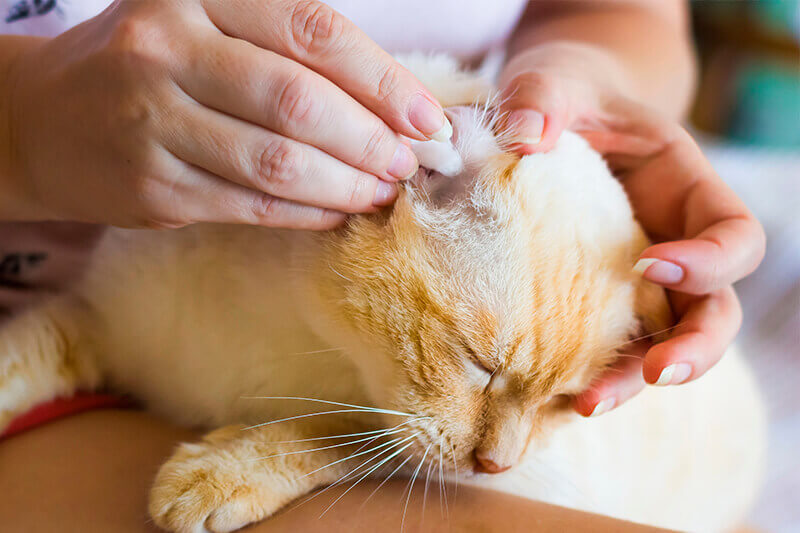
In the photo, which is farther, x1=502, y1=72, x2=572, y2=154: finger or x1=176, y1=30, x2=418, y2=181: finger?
x1=502, y1=72, x2=572, y2=154: finger

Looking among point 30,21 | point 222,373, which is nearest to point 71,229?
point 30,21

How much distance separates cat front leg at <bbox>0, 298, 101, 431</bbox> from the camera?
0.92 m

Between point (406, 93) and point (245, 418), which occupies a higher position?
point (406, 93)

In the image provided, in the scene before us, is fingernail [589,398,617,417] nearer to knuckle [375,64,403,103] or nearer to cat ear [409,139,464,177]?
cat ear [409,139,464,177]

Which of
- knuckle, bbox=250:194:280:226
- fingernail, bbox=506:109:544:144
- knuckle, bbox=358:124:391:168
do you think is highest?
knuckle, bbox=358:124:391:168

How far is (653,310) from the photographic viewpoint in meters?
0.86

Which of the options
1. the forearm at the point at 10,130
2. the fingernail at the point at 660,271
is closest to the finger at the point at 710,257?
the fingernail at the point at 660,271

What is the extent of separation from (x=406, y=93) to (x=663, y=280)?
0.43 metres

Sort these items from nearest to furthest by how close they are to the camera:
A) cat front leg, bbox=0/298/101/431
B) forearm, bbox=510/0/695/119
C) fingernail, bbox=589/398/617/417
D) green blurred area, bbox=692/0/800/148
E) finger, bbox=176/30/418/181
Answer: finger, bbox=176/30/418/181, fingernail, bbox=589/398/617/417, cat front leg, bbox=0/298/101/431, forearm, bbox=510/0/695/119, green blurred area, bbox=692/0/800/148

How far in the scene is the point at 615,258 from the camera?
821 millimetres

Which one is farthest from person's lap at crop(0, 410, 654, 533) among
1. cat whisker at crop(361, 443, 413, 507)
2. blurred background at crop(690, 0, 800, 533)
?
blurred background at crop(690, 0, 800, 533)

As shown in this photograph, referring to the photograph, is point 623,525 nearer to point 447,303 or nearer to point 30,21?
point 447,303

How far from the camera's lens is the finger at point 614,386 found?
2.68 ft

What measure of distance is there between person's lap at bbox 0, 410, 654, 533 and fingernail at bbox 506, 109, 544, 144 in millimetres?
490
